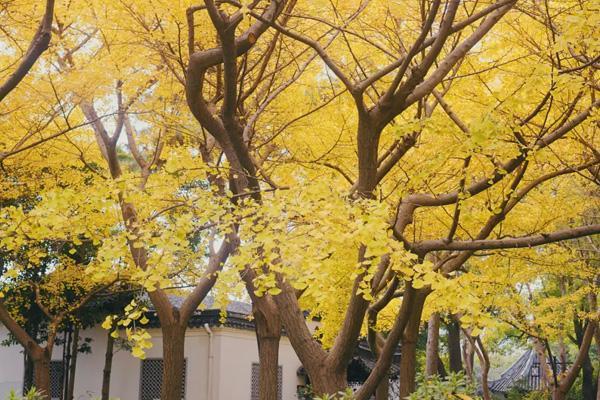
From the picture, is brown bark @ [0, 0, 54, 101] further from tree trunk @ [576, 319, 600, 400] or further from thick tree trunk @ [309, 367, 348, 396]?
tree trunk @ [576, 319, 600, 400]

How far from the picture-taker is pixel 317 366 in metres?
7.41

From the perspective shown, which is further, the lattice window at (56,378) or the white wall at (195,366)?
the lattice window at (56,378)

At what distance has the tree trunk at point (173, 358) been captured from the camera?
11273mm

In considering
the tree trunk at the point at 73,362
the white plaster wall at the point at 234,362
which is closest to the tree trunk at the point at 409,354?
the white plaster wall at the point at 234,362

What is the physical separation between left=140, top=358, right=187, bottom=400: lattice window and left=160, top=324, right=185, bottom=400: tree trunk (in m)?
6.26

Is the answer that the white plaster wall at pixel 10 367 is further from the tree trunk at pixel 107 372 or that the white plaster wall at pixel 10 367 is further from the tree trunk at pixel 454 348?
the tree trunk at pixel 454 348

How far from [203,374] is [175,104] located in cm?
898

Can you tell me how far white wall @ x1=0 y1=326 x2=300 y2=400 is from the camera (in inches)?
674

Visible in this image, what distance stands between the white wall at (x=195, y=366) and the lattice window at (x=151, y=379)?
126 mm

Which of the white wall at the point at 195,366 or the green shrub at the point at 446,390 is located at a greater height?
the white wall at the point at 195,366

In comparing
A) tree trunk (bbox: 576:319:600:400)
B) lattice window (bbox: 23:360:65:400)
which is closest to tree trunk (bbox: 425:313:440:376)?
tree trunk (bbox: 576:319:600:400)

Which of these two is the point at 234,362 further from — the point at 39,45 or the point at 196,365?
the point at 39,45

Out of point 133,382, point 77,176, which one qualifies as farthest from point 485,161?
point 133,382

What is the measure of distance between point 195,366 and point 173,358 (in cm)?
610
